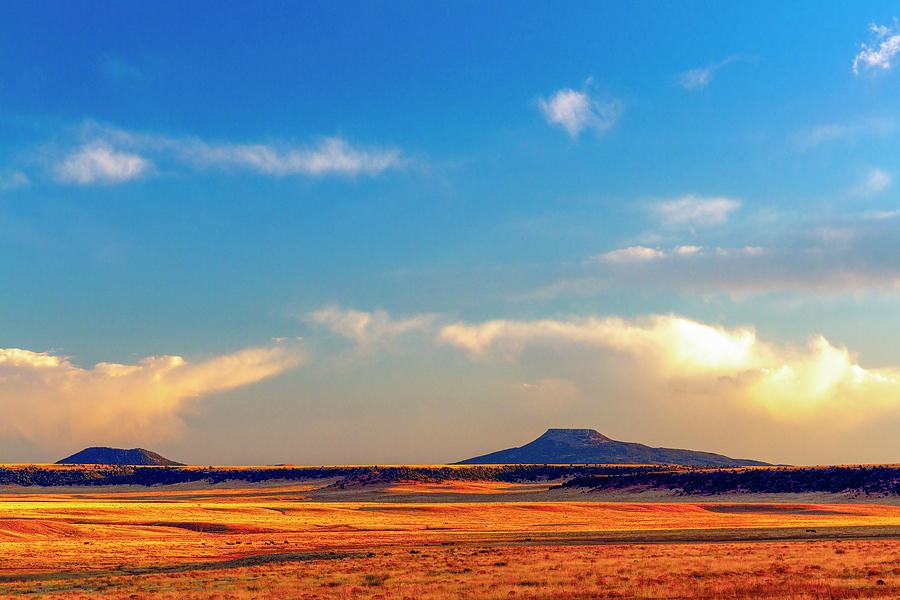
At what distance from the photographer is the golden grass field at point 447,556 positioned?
31.5 meters

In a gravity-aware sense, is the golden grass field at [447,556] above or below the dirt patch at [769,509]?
above

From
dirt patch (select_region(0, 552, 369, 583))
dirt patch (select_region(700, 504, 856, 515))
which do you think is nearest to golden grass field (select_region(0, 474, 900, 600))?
dirt patch (select_region(0, 552, 369, 583))

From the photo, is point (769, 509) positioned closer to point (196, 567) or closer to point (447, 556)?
point (447, 556)

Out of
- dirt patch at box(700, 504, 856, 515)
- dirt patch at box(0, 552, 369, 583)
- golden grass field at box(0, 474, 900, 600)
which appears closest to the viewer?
golden grass field at box(0, 474, 900, 600)

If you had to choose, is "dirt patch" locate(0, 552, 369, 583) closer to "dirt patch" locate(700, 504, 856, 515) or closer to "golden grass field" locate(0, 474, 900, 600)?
"golden grass field" locate(0, 474, 900, 600)

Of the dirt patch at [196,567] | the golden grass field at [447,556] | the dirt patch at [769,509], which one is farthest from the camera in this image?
the dirt patch at [769,509]

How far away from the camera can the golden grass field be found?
103ft

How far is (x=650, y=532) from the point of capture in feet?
195

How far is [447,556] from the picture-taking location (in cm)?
4397

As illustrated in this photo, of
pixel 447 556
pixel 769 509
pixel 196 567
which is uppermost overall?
pixel 447 556

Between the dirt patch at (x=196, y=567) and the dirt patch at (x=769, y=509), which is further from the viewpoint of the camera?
the dirt patch at (x=769, y=509)

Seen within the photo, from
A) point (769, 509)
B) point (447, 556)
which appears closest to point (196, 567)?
point (447, 556)

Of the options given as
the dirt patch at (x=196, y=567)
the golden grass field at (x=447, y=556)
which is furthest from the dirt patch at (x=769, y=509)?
the dirt patch at (x=196, y=567)

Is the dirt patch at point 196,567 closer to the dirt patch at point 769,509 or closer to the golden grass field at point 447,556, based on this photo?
the golden grass field at point 447,556
